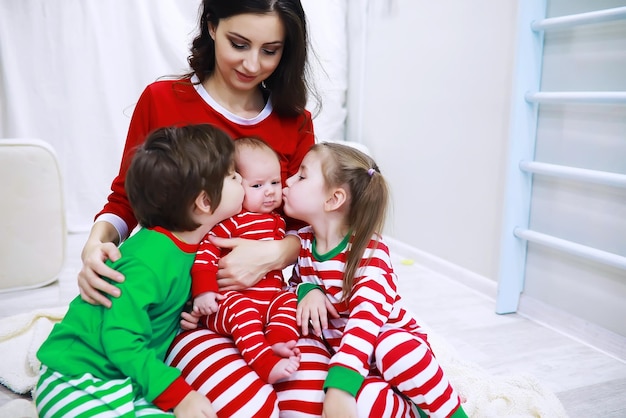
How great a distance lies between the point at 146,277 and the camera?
1063 millimetres

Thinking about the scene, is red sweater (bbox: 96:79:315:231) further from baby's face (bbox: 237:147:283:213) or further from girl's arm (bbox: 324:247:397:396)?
girl's arm (bbox: 324:247:397:396)

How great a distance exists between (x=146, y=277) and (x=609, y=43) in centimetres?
144

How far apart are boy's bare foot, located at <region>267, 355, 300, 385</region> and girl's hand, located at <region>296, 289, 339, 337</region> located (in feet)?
0.30

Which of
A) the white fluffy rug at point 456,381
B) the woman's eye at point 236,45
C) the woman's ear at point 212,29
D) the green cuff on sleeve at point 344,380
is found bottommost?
the white fluffy rug at point 456,381

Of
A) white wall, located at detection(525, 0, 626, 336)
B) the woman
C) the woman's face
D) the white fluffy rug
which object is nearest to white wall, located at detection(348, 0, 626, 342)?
white wall, located at detection(525, 0, 626, 336)

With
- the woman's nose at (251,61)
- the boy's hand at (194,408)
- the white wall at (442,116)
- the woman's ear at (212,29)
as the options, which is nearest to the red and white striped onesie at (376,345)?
the boy's hand at (194,408)

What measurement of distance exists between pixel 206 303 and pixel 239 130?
1.50 feet

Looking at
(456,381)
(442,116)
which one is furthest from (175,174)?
(442,116)

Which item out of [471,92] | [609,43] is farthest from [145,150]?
[471,92]

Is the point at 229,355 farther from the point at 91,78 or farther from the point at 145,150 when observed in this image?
the point at 91,78

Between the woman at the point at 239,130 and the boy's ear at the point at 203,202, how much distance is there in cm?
9

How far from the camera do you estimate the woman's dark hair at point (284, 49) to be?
131 cm

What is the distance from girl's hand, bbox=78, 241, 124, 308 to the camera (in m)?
1.05

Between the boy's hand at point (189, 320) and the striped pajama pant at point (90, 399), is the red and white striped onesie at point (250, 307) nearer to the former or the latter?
the boy's hand at point (189, 320)
